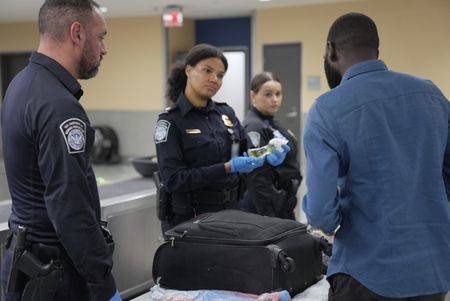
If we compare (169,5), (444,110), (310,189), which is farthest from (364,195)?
(169,5)

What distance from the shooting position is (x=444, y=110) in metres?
1.36

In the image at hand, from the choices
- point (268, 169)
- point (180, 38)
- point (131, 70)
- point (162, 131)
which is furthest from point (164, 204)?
point (131, 70)

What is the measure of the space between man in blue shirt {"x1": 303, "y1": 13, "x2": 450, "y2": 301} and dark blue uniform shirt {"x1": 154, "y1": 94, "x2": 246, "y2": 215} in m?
0.95

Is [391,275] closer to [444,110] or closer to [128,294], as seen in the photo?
[444,110]

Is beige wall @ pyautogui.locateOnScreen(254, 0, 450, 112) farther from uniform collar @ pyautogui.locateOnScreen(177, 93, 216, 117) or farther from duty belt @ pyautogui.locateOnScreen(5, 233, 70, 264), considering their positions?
duty belt @ pyautogui.locateOnScreen(5, 233, 70, 264)

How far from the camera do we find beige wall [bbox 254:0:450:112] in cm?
699

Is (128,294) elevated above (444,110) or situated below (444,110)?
below

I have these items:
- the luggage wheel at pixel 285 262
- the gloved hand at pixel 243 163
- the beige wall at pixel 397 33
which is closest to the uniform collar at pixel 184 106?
the gloved hand at pixel 243 163

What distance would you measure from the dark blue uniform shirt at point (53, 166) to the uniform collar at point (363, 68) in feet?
2.28

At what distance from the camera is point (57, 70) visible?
1.45 m

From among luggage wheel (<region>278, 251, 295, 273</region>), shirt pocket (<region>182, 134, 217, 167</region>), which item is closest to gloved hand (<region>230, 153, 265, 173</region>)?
shirt pocket (<region>182, 134, 217, 167</region>)

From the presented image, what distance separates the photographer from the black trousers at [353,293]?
1294 mm

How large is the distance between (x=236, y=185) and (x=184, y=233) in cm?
69

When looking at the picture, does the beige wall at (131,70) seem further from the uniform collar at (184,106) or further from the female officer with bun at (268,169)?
the uniform collar at (184,106)
